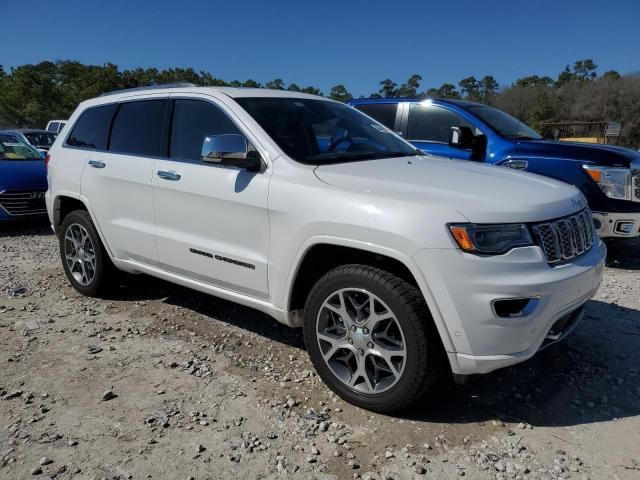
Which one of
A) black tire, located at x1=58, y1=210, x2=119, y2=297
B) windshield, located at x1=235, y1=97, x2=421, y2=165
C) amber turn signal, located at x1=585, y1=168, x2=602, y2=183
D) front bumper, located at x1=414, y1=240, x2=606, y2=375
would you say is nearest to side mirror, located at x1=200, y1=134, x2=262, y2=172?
windshield, located at x1=235, y1=97, x2=421, y2=165

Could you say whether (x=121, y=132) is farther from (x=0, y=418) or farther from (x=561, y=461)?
(x=561, y=461)

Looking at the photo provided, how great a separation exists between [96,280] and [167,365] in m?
1.60

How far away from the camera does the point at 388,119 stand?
23.9ft

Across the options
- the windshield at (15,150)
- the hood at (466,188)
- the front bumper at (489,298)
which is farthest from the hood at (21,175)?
the front bumper at (489,298)

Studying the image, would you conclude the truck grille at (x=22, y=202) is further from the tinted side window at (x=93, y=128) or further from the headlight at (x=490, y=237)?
the headlight at (x=490, y=237)

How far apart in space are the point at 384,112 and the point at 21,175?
569 centimetres

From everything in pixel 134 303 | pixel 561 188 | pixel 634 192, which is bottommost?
pixel 134 303

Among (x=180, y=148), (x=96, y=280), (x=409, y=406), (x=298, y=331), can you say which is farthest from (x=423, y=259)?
(x=96, y=280)

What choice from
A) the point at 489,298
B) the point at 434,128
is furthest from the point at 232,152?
the point at 434,128

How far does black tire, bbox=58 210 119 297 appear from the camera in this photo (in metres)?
4.59

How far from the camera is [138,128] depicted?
4227 millimetres

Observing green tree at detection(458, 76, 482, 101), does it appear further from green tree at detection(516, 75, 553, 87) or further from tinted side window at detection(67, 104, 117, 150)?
tinted side window at detection(67, 104, 117, 150)

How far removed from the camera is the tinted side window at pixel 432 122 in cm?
681

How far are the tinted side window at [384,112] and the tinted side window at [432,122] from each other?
0.25m
